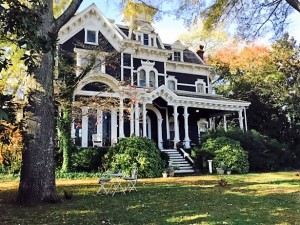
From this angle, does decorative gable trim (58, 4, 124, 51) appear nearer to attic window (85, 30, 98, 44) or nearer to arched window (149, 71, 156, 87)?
attic window (85, 30, 98, 44)

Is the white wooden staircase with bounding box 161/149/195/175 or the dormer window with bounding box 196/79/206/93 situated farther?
the dormer window with bounding box 196/79/206/93

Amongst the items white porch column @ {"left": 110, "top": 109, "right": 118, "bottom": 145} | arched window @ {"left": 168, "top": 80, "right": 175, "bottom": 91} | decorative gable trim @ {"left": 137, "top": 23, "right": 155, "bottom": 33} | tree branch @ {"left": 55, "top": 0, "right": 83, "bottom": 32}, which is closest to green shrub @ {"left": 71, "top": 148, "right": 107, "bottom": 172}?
white porch column @ {"left": 110, "top": 109, "right": 118, "bottom": 145}

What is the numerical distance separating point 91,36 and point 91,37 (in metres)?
Answer: 0.08

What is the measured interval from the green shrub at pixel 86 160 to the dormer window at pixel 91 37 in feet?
27.1

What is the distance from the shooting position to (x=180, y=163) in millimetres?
19016

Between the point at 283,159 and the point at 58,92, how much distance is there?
15423 millimetres

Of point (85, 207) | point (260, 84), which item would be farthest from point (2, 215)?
point (260, 84)

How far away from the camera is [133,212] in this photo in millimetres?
6891

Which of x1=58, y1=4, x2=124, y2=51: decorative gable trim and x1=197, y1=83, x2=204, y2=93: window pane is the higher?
x1=58, y1=4, x2=124, y2=51: decorative gable trim

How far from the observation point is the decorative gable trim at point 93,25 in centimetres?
2104

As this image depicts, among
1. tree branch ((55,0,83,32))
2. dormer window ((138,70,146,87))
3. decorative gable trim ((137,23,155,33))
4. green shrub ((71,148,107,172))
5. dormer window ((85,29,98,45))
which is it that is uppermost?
decorative gable trim ((137,23,155,33))

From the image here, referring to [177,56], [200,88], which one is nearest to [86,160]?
[177,56]

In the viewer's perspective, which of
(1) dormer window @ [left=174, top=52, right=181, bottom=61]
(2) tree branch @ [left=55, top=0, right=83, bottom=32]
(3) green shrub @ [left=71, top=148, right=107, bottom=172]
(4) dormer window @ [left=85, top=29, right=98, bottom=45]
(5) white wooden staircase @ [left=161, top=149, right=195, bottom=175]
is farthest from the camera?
(1) dormer window @ [left=174, top=52, right=181, bottom=61]

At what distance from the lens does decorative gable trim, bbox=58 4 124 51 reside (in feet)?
69.0
